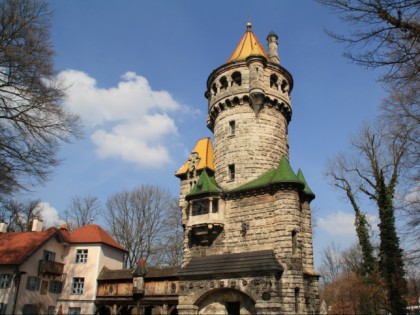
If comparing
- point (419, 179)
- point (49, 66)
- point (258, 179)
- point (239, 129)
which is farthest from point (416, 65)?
point (239, 129)

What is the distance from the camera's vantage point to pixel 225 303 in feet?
60.8

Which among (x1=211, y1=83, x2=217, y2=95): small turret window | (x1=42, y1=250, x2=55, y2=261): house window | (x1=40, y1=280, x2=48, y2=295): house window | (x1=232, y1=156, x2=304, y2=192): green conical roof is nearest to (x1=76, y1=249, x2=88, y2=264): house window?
(x1=42, y1=250, x2=55, y2=261): house window

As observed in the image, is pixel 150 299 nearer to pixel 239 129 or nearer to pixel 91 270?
pixel 91 270

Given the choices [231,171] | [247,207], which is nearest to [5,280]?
[231,171]

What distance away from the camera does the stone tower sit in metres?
17.5

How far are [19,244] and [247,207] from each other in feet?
58.7

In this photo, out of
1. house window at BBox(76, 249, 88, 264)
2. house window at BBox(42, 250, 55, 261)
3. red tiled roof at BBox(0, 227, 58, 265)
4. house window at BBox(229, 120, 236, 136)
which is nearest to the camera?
house window at BBox(229, 120, 236, 136)

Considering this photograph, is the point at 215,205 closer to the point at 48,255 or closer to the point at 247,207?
the point at 247,207

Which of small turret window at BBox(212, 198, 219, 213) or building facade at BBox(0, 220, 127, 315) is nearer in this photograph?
small turret window at BBox(212, 198, 219, 213)

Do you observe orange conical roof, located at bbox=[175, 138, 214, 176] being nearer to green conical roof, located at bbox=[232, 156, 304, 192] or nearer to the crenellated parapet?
the crenellated parapet

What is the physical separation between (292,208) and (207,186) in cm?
520

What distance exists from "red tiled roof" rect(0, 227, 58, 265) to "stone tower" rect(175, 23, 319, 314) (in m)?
11.3

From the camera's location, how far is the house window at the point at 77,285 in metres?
26.7

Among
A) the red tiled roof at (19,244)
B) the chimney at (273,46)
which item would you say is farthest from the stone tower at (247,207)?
the red tiled roof at (19,244)
